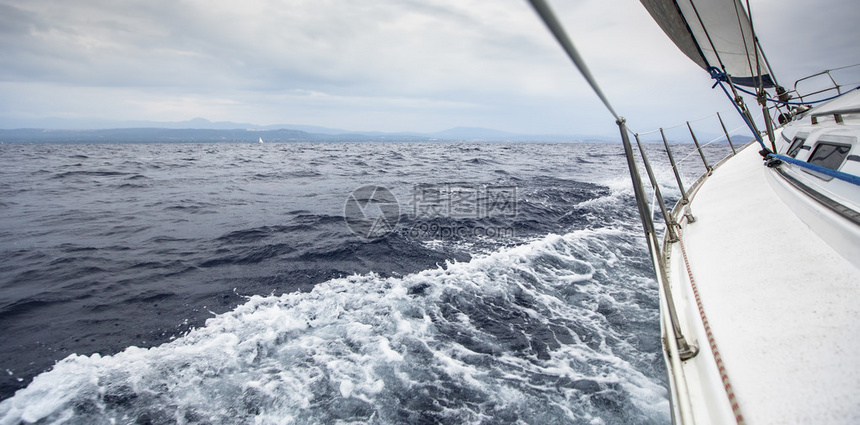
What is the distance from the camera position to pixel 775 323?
1697 millimetres

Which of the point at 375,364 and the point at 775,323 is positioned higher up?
the point at 775,323

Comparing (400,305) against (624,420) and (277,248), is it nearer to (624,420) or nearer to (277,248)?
(624,420)

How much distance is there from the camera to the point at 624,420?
94.0 inches

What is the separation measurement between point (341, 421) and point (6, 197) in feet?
48.3

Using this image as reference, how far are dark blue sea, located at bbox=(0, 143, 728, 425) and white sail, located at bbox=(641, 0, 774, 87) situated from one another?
11.7ft


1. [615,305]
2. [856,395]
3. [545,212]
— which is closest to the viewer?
[856,395]

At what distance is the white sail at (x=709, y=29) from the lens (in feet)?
17.5

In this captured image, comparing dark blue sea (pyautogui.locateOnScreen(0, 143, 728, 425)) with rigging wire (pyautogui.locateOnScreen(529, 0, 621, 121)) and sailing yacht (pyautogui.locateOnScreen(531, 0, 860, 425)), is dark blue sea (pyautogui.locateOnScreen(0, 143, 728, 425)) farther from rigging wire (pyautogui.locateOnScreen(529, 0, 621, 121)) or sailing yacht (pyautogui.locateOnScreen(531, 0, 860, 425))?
rigging wire (pyautogui.locateOnScreen(529, 0, 621, 121))

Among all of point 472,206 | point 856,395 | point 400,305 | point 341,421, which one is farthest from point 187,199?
point 856,395

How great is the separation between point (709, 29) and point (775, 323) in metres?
8.48

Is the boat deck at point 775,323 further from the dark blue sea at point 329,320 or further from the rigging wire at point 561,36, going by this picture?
the rigging wire at point 561,36

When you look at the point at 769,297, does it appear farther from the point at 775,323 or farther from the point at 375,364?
the point at 375,364

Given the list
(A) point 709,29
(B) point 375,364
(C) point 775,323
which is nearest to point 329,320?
(B) point 375,364

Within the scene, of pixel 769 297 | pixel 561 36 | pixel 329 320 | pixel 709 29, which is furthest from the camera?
pixel 709 29
